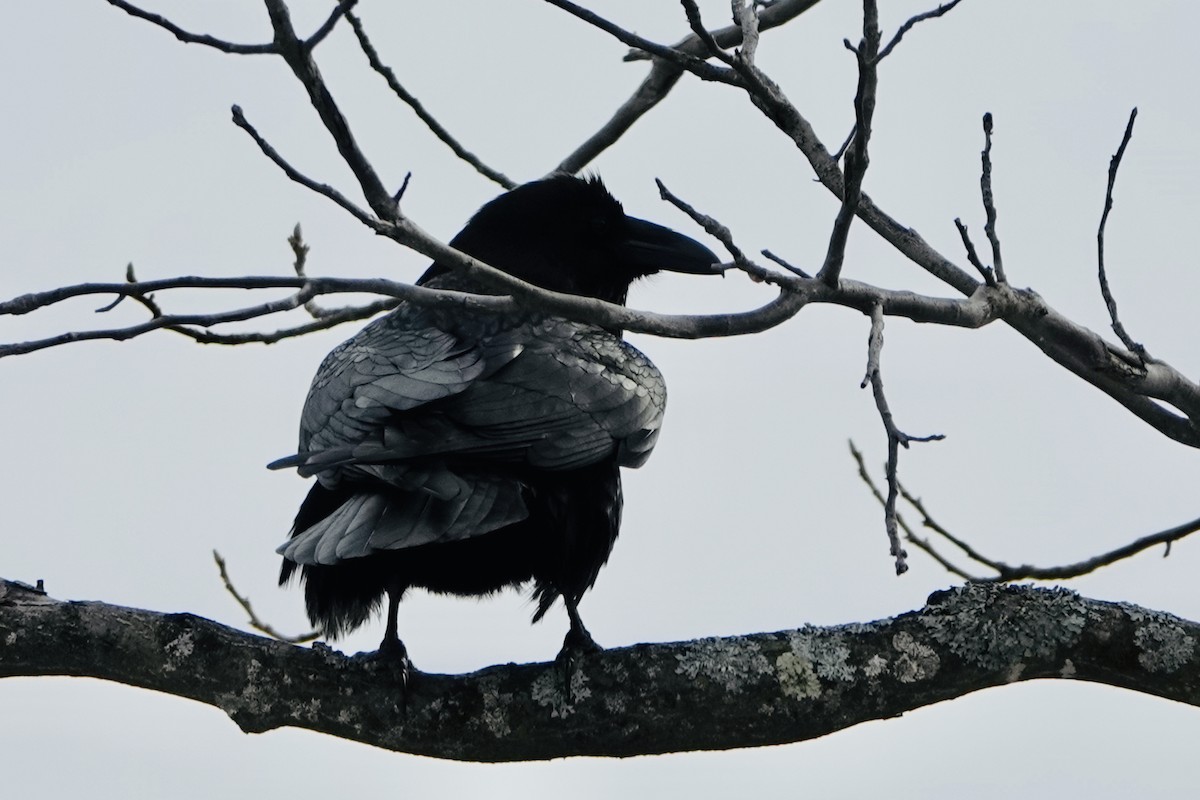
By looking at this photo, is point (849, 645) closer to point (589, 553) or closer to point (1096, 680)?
point (1096, 680)

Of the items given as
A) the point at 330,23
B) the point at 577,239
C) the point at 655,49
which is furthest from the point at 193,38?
the point at 577,239

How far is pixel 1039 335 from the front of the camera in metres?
4.11

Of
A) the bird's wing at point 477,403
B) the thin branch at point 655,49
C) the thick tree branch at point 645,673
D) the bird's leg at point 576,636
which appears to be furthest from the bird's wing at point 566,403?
the thin branch at point 655,49

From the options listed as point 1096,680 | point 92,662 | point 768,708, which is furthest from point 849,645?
point 92,662

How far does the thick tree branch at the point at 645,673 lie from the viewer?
3.91 m

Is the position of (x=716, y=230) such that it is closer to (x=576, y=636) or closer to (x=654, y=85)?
(x=576, y=636)

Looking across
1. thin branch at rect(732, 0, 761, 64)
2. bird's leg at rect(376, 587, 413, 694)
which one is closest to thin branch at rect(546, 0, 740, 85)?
thin branch at rect(732, 0, 761, 64)

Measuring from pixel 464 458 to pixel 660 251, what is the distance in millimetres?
2290

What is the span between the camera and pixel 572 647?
440cm

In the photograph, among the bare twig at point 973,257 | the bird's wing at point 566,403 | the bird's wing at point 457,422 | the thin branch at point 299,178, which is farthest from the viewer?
the bird's wing at point 566,403

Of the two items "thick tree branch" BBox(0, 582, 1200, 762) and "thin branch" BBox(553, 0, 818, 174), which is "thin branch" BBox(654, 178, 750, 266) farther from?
"thin branch" BBox(553, 0, 818, 174)

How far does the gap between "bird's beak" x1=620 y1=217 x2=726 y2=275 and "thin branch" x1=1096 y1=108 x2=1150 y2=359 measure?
2392 millimetres

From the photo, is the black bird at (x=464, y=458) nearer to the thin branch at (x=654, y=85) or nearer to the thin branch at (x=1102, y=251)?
the thin branch at (x=654, y=85)

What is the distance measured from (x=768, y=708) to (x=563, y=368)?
1.70m
